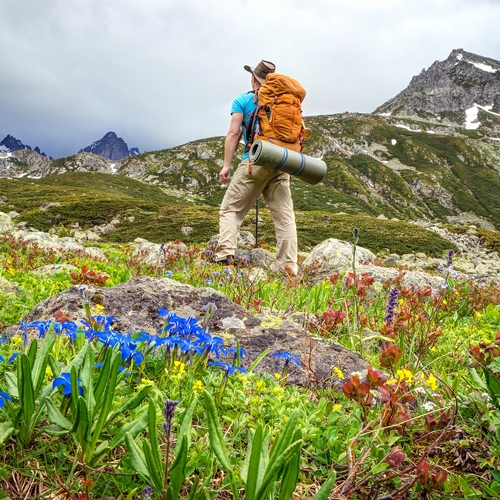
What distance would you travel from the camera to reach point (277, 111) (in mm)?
6895

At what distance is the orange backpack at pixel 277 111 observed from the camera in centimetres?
691

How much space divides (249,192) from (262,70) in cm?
238

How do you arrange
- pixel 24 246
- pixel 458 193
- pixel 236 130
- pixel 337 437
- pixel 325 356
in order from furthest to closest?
pixel 458 193 < pixel 24 246 < pixel 236 130 < pixel 325 356 < pixel 337 437

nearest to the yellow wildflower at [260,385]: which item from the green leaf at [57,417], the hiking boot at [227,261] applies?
the green leaf at [57,417]

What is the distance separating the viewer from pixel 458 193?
3984 inches

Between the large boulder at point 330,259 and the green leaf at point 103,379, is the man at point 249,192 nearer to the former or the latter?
the large boulder at point 330,259

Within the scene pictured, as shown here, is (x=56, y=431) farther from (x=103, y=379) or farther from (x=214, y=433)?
(x=214, y=433)

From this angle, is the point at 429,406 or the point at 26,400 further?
the point at 429,406

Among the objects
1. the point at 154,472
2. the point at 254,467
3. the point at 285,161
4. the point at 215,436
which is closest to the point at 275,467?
the point at 254,467

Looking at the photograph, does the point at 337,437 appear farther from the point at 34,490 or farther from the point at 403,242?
the point at 403,242

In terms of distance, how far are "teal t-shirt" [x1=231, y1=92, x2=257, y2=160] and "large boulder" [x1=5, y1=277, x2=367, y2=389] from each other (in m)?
4.59

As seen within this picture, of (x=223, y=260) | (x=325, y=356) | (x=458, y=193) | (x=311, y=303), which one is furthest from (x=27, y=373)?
(x=458, y=193)

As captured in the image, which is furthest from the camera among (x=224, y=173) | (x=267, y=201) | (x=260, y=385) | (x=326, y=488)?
(x=267, y=201)

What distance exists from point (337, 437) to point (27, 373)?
4.13 feet
